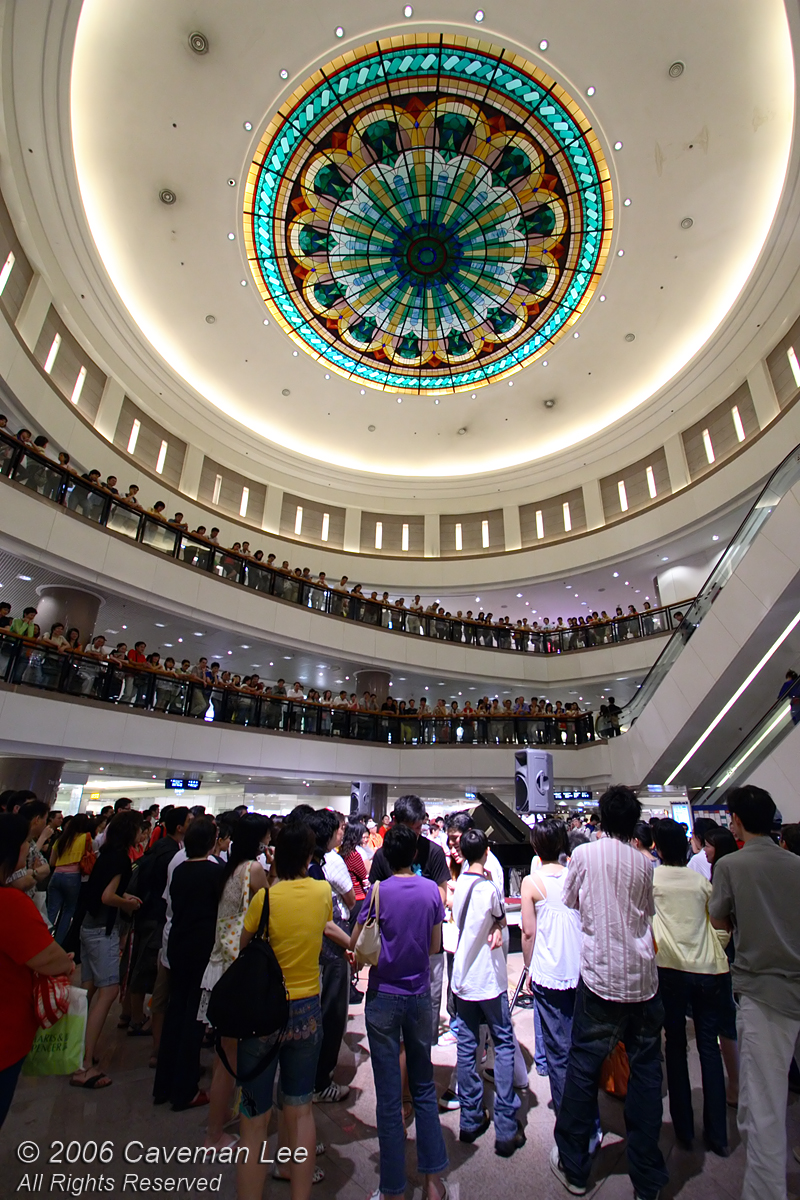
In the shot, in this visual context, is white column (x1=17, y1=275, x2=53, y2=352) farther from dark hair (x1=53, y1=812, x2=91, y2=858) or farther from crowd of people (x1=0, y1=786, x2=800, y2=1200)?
crowd of people (x1=0, y1=786, x2=800, y2=1200)

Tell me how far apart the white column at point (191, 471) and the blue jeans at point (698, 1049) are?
59.7ft

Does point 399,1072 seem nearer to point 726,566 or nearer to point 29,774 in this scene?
point 29,774

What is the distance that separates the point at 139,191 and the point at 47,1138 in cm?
1725

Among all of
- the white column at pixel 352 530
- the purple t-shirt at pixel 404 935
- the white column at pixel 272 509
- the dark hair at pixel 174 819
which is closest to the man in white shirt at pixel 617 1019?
the purple t-shirt at pixel 404 935

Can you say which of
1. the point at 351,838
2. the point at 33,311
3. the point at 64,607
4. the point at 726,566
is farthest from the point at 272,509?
the point at 351,838

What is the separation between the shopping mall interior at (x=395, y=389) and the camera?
1092 centimetres

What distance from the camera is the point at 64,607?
11.9 meters

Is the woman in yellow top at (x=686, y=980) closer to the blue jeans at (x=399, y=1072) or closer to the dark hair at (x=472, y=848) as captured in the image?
the dark hair at (x=472, y=848)

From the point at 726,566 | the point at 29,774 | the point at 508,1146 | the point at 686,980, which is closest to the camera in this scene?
the point at 508,1146

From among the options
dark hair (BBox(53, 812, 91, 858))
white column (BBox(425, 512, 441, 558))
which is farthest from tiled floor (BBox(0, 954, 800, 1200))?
white column (BBox(425, 512, 441, 558))

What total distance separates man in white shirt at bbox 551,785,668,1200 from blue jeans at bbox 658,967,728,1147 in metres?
0.50

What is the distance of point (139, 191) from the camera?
14000 mm

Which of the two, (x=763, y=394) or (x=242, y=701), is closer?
(x=242, y=701)

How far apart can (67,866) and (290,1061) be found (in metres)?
3.67
